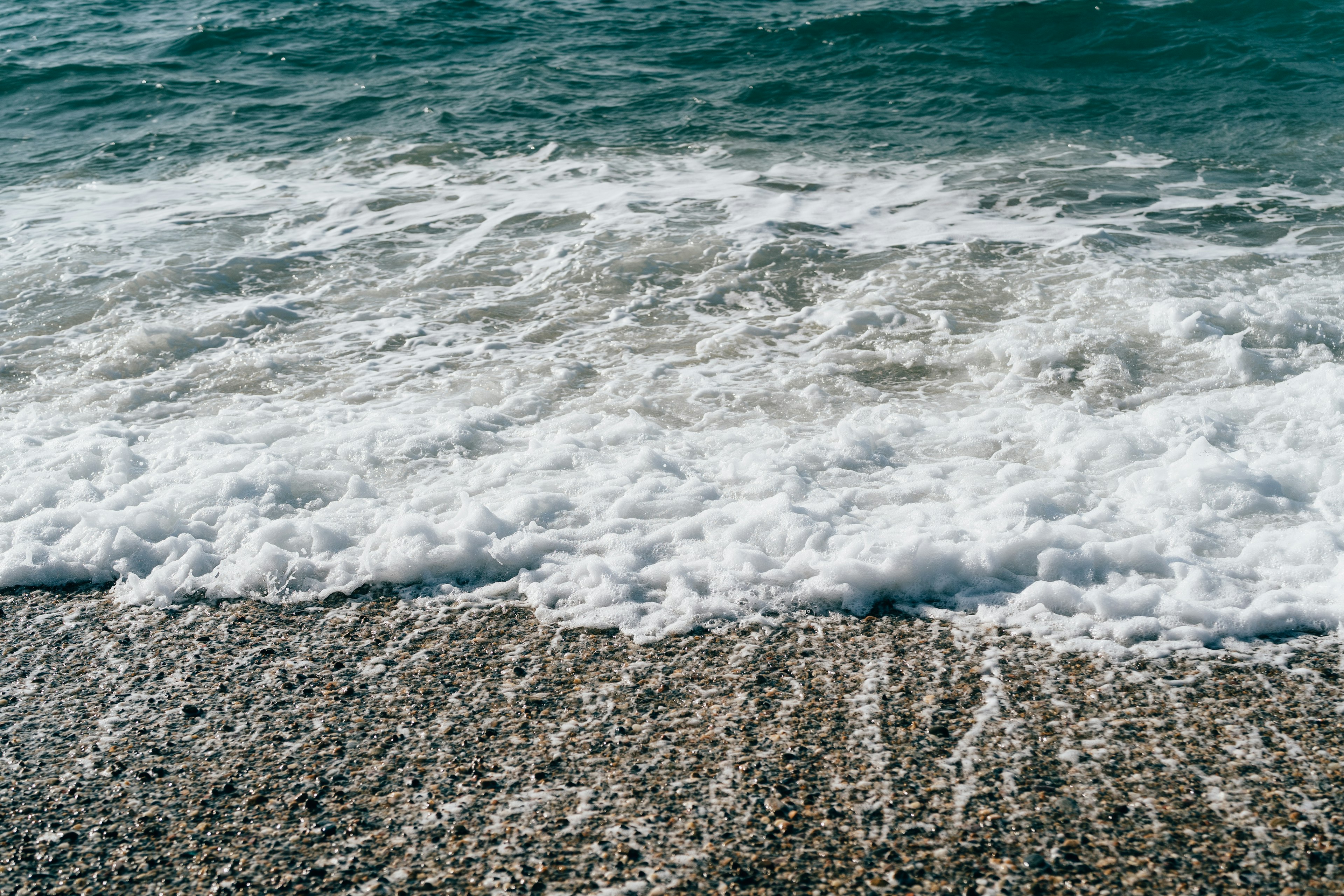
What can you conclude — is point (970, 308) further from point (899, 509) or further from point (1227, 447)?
point (899, 509)

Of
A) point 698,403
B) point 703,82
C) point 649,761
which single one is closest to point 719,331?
point 698,403

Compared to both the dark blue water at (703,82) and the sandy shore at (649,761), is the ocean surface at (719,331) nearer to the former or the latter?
the dark blue water at (703,82)

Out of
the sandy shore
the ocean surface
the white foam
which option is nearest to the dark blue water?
the ocean surface

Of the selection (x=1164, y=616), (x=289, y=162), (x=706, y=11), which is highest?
(x=706, y=11)

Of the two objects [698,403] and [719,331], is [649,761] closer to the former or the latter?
[698,403]

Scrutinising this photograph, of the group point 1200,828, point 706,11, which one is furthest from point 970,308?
point 706,11

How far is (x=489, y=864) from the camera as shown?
246 centimetres

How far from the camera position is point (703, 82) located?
40.1ft

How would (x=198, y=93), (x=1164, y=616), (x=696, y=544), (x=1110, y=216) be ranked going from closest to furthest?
(x=1164, y=616)
(x=696, y=544)
(x=1110, y=216)
(x=198, y=93)

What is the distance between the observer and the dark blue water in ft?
33.2

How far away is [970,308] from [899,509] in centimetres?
265

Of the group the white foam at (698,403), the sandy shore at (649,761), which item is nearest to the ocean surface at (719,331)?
the white foam at (698,403)

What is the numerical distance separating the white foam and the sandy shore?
0.27 m

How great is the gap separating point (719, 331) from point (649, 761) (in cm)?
378
